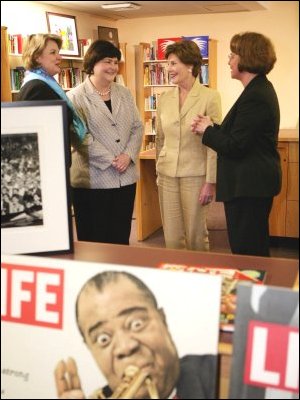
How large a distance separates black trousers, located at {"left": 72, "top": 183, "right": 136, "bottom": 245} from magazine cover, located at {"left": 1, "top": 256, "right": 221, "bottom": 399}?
4.13ft

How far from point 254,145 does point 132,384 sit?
3.47 ft

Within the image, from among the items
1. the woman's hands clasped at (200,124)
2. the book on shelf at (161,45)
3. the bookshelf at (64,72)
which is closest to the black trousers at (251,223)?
the woman's hands clasped at (200,124)

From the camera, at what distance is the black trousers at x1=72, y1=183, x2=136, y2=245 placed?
2525 millimetres

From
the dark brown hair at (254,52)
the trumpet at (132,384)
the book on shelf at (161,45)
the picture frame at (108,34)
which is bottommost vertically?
the trumpet at (132,384)

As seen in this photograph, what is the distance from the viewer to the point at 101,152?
98.2 inches

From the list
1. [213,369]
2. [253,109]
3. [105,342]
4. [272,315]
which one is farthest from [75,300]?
[253,109]

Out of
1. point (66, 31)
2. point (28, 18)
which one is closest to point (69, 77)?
point (66, 31)

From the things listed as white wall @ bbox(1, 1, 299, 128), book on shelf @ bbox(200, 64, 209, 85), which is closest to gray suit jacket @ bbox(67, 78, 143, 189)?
white wall @ bbox(1, 1, 299, 128)

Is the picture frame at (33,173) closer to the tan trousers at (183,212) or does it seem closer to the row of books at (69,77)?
the tan trousers at (183,212)

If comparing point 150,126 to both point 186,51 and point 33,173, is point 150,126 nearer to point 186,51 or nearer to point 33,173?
point 186,51

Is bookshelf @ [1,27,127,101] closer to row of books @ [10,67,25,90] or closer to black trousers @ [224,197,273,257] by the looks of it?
row of books @ [10,67,25,90]

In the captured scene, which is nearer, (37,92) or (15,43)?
(37,92)

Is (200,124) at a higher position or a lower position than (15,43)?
lower

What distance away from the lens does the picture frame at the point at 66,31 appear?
567cm
